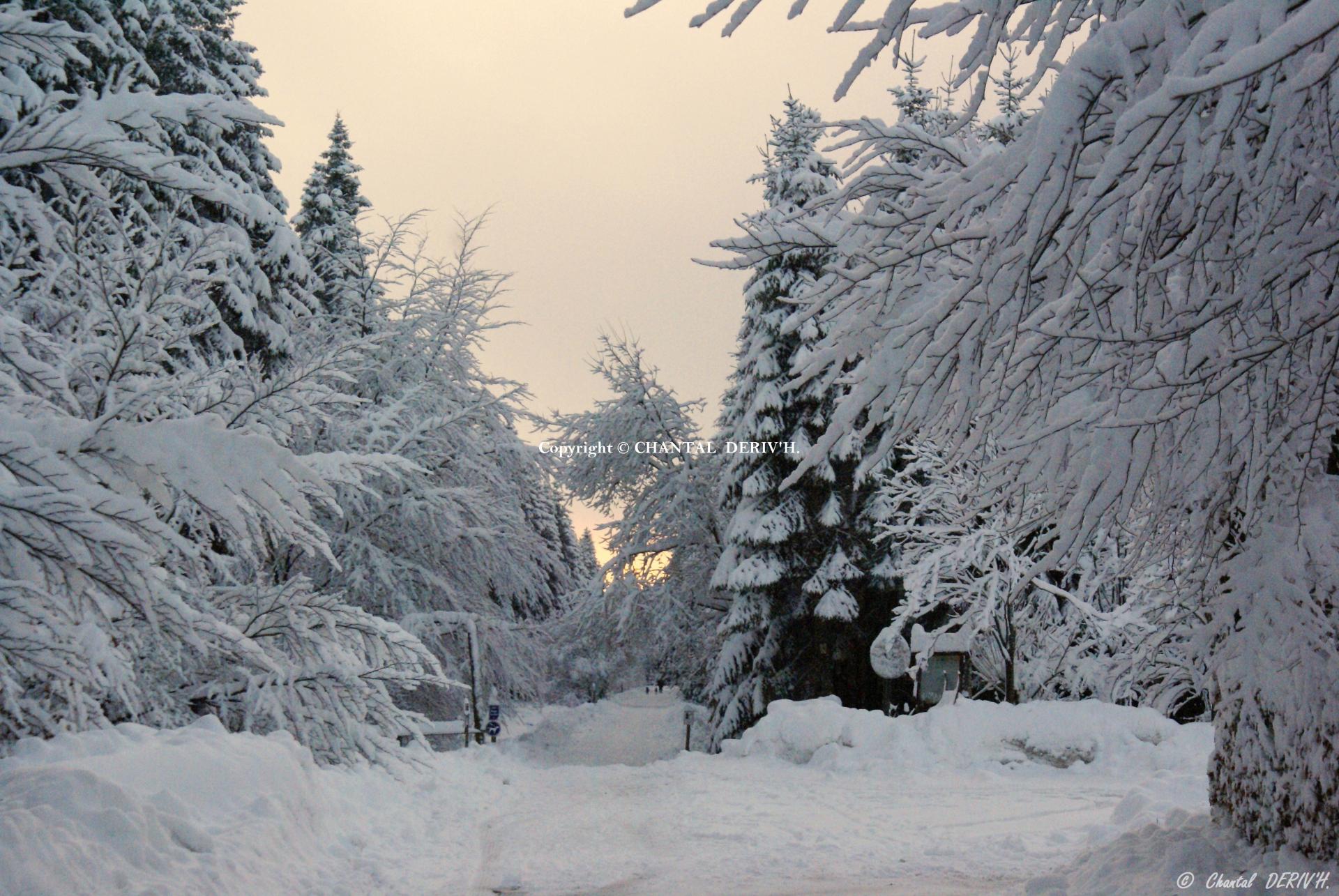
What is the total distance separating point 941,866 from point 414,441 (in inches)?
585

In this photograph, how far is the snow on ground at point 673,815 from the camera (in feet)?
16.7

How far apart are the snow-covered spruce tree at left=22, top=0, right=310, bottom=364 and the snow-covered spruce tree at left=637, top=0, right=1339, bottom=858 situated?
450 inches

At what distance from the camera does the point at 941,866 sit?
267 inches

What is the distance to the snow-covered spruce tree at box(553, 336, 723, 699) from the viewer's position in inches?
882

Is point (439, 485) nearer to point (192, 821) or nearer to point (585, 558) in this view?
point (192, 821)

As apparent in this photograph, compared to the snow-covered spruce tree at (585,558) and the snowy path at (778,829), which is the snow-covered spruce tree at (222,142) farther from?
the snow-covered spruce tree at (585,558)

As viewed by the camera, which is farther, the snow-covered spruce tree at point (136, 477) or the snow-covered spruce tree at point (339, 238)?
the snow-covered spruce tree at point (339, 238)

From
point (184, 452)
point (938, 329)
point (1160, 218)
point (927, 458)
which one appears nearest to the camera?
point (1160, 218)

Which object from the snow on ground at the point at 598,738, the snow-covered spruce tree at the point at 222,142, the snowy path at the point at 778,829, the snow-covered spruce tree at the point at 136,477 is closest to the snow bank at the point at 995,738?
the snowy path at the point at 778,829

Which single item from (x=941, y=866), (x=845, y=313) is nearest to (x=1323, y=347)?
(x=845, y=313)

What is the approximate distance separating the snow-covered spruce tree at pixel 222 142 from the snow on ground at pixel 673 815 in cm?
781

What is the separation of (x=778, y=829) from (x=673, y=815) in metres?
1.38

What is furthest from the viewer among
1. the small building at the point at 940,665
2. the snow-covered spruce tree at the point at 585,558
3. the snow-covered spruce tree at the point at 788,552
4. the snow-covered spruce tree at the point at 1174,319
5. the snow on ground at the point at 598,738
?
the snow-covered spruce tree at the point at 585,558

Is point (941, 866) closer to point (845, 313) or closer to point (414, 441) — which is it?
point (845, 313)
